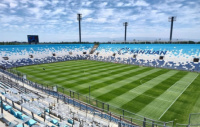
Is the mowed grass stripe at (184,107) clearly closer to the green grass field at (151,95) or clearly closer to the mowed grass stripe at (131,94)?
the green grass field at (151,95)

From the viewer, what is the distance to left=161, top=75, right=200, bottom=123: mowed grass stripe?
12.3m

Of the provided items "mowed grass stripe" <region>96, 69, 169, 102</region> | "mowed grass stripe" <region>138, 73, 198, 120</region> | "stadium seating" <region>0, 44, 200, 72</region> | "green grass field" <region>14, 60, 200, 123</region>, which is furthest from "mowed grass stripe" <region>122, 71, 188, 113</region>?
"stadium seating" <region>0, 44, 200, 72</region>

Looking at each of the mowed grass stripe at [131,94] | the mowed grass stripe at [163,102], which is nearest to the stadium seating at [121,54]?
the mowed grass stripe at [163,102]

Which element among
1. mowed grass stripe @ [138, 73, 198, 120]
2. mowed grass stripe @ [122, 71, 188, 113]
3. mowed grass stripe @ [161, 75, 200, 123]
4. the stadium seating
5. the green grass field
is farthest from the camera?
the stadium seating

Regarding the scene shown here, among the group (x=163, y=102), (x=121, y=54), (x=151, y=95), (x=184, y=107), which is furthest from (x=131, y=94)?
(x=121, y=54)

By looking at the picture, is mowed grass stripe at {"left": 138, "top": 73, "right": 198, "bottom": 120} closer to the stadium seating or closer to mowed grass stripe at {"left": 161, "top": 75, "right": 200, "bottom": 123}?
mowed grass stripe at {"left": 161, "top": 75, "right": 200, "bottom": 123}

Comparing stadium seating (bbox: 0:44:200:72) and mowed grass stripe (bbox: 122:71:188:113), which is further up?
stadium seating (bbox: 0:44:200:72)

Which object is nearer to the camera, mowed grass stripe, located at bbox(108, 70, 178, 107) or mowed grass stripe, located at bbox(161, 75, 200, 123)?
mowed grass stripe, located at bbox(161, 75, 200, 123)

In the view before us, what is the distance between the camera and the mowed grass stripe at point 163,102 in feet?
42.7

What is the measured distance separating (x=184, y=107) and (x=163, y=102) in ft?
6.64

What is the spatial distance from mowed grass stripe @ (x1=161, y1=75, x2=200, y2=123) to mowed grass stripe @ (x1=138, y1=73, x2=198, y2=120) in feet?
1.51

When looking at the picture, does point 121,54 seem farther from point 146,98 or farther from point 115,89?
point 146,98

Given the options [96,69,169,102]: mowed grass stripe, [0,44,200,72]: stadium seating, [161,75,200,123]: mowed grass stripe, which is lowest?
[161,75,200,123]: mowed grass stripe

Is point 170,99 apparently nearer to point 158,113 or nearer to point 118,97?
point 158,113
